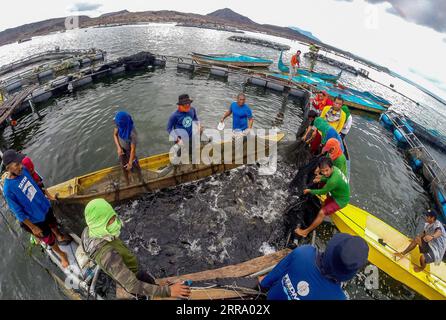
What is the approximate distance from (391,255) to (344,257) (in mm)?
7140

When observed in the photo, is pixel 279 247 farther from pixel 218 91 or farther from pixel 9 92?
pixel 9 92

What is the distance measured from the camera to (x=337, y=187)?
6.40 m

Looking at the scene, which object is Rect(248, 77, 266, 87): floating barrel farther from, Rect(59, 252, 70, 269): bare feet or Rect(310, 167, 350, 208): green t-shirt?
Rect(59, 252, 70, 269): bare feet

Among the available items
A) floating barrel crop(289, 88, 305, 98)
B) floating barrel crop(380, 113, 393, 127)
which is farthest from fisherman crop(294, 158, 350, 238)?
floating barrel crop(380, 113, 393, 127)

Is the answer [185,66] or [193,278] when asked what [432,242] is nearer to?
[193,278]

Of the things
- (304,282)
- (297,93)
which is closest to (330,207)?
(304,282)

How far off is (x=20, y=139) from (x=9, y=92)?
461 inches

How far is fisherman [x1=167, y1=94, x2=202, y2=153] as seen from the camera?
8.04m

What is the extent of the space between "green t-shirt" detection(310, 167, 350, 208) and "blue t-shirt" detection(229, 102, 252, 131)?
4564 millimetres

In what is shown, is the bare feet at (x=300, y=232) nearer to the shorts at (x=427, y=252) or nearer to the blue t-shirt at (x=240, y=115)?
the shorts at (x=427, y=252)

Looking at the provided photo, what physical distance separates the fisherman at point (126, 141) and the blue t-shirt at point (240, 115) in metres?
4.40

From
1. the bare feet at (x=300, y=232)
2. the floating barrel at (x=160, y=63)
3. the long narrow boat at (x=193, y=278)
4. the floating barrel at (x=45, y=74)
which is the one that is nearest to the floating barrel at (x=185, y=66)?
the floating barrel at (x=160, y=63)

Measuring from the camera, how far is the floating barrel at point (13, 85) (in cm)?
2038
